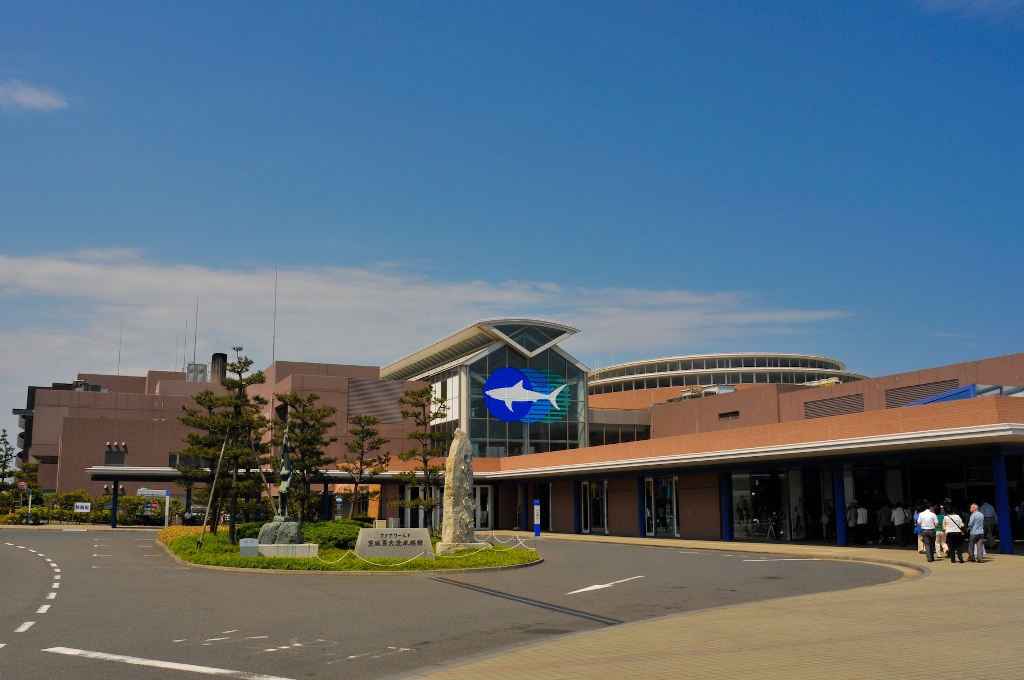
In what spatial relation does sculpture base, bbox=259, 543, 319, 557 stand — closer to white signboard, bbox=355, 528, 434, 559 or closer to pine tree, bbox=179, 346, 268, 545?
white signboard, bbox=355, 528, 434, 559

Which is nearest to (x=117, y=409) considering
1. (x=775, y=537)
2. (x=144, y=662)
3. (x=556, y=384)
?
(x=556, y=384)

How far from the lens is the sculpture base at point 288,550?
26.1 metres

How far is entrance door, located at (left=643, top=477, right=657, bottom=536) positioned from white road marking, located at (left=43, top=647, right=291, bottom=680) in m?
33.7

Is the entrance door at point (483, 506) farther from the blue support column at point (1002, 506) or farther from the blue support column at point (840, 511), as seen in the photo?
the blue support column at point (1002, 506)

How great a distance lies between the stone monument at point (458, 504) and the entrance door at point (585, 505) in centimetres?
1843

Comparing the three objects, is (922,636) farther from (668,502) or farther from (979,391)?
(668,502)

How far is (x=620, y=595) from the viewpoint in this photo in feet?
55.9

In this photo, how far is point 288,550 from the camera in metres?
26.1

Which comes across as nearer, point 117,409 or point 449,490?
point 449,490

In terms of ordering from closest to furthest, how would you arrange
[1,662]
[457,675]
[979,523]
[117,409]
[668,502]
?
[457,675] < [1,662] < [979,523] < [668,502] < [117,409]

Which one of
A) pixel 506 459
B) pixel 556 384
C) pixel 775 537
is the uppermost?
pixel 556 384

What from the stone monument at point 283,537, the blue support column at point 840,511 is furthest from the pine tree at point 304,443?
the blue support column at point 840,511

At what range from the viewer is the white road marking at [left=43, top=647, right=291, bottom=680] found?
9438 mm

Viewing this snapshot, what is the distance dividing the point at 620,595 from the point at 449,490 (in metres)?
13.8
